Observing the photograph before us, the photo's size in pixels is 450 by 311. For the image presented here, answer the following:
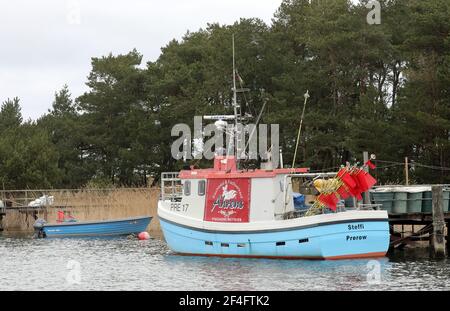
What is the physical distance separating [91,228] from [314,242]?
20.9 meters

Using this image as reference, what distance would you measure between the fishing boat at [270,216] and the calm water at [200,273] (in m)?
0.57

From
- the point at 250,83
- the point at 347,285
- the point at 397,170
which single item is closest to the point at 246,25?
the point at 250,83

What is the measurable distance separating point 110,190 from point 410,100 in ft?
62.4

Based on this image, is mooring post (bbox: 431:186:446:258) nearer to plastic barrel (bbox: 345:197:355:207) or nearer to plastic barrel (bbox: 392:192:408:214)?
plastic barrel (bbox: 392:192:408:214)

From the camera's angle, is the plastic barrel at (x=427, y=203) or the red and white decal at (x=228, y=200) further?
the plastic barrel at (x=427, y=203)

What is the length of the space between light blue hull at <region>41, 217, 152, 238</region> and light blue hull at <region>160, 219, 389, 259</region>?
15568 millimetres

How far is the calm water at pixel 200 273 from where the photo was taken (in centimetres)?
3028

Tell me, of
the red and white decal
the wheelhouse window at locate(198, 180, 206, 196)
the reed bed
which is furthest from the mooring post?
the reed bed

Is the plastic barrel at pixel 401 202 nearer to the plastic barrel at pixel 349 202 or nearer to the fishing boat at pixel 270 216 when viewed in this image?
the fishing boat at pixel 270 216

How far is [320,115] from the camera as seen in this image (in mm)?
66688

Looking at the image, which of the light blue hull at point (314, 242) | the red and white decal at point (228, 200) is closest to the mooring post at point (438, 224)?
the light blue hull at point (314, 242)

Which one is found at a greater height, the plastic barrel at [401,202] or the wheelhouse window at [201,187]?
the wheelhouse window at [201,187]

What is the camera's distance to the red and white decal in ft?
122
